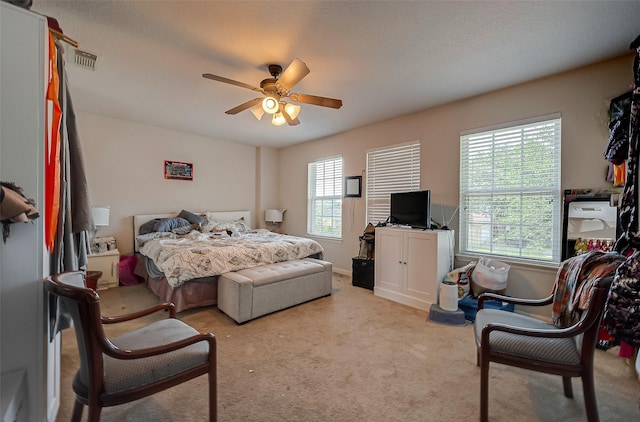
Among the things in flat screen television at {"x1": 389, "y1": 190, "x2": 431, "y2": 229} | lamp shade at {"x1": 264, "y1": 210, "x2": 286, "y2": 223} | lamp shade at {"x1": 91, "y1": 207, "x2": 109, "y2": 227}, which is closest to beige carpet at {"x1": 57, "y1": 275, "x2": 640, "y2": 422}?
flat screen television at {"x1": 389, "y1": 190, "x2": 431, "y2": 229}

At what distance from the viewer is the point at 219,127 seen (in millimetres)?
4676

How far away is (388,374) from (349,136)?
3.84 meters

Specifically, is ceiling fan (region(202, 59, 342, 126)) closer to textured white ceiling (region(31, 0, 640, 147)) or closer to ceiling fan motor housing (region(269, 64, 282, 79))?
ceiling fan motor housing (region(269, 64, 282, 79))

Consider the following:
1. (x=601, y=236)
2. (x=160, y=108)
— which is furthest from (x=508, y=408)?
(x=160, y=108)

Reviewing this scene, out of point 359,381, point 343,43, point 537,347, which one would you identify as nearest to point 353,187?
point 343,43

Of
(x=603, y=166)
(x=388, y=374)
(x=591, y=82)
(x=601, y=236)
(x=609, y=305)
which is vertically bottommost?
(x=388, y=374)

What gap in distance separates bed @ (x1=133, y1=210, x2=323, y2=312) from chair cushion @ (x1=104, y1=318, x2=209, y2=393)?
1.39 metres

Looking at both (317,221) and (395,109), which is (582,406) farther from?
(317,221)

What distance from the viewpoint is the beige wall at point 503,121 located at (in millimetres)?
2580

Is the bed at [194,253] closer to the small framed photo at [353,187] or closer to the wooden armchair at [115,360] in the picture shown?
the small framed photo at [353,187]

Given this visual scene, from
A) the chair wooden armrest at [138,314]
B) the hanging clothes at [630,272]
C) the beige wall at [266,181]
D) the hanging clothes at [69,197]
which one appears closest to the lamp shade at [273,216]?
the beige wall at [266,181]

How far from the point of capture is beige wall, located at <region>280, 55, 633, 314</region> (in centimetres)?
258

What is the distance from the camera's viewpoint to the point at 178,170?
498 cm

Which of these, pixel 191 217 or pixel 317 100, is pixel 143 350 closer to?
pixel 317 100
